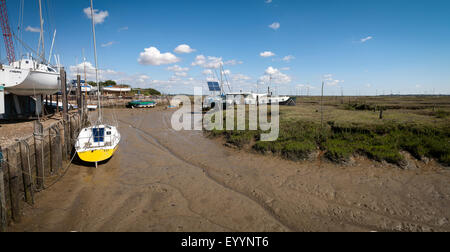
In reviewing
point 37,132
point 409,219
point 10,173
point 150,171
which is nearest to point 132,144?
point 150,171

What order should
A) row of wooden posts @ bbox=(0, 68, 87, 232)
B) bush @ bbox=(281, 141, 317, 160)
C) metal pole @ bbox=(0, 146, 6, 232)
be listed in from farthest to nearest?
1. bush @ bbox=(281, 141, 317, 160)
2. row of wooden posts @ bbox=(0, 68, 87, 232)
3. metal pole @ bbox=(0, 146, 6, 232)

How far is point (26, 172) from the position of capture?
762cm

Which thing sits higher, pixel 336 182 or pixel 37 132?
pixel 37 132

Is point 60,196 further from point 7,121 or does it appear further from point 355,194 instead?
point 7,121

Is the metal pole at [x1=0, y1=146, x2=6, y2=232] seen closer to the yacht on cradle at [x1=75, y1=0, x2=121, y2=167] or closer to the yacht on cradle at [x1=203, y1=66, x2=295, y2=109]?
the yacht on cradle at [x1=75, y1=0, x2=121, y2=167]

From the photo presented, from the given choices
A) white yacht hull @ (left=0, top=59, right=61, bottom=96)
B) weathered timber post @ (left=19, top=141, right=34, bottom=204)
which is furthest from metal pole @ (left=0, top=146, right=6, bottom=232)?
white yacht hull @ (left=0, top=59, right=61, bottom=96)

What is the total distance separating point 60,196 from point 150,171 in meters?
4.10

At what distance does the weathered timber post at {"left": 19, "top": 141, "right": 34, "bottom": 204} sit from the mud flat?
17.6 inches

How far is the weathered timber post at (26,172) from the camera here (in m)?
7.53

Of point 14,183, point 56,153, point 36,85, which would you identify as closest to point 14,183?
point 14,183

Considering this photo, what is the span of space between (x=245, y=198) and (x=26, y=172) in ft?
26.1

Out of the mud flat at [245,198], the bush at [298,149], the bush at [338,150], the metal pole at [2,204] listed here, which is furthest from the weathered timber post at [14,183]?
the bush at [338,150]

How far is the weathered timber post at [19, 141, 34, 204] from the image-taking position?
7531 millimetres
